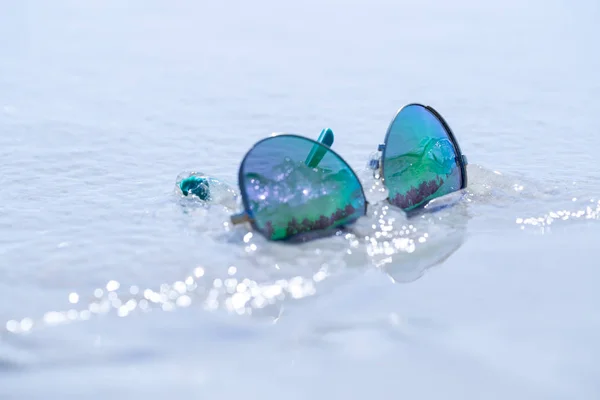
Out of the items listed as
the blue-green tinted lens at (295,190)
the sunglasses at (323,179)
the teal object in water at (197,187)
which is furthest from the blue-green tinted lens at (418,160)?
the teal object in water at (197,187)

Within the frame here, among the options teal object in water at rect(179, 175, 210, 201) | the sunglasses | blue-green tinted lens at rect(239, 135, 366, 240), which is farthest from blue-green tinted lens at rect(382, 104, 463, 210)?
teal object in water at rect(179, 175, 210, 201)

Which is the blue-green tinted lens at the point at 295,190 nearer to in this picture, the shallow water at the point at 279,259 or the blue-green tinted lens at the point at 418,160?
the shallow water at the point at 279,259

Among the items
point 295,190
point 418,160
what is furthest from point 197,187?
point 418,160

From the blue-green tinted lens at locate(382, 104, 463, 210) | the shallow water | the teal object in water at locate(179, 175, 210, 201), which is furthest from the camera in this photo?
the teal object in water at locate(179, 175, 210, 201)

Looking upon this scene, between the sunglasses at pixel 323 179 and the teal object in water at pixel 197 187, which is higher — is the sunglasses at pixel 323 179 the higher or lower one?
the higher one

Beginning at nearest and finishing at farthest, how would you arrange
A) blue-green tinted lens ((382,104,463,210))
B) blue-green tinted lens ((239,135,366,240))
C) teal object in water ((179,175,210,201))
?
blue-green tinted lens ((239,135,366,240))
blue-green tinted lens ((382,104,463,210))
teal object in water ((179,175,210,201))

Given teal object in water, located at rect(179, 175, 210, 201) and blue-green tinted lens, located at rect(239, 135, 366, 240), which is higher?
blue-green tinted lens, located at rect(239, 135, 366, 240)

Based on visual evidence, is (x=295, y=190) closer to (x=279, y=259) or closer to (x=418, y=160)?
(x=279, y=259)

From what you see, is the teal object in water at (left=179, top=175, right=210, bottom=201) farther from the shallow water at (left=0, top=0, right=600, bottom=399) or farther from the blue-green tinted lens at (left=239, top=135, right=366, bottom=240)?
the blue-green tinted lens at (left=239, top=135, right=366, bottom=240)
